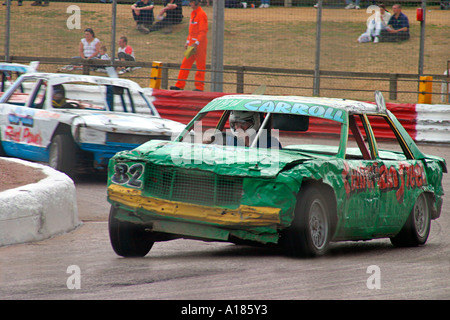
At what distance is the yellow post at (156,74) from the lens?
20984 mm

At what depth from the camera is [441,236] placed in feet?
28.9

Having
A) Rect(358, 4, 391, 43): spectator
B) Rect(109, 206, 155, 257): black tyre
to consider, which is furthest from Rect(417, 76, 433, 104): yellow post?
Rect(109, 206, 155, 257): black tyre

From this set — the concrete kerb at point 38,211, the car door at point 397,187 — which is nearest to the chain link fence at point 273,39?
the car door at point 397,187

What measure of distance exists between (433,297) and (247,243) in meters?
1.55

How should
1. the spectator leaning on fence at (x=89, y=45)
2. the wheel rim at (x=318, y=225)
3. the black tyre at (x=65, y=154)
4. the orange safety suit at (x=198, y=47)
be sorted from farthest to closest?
the spectator leaning on fence at (x=89, y=45), the orange safety suit at (x=198, y=47), the black tyre at (x=65, y=154), the wheel rim at (x=318, y=225)

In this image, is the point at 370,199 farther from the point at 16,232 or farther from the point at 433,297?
the point at 16,232

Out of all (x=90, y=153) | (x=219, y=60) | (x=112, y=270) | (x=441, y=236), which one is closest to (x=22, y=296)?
(x=112, y=270)

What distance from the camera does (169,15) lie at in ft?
63.7

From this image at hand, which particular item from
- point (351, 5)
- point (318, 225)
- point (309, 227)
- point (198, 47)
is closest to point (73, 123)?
point (318, 225)

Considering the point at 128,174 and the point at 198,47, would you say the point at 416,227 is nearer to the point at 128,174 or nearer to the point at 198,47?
the point at 128,174

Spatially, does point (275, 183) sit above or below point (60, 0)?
below

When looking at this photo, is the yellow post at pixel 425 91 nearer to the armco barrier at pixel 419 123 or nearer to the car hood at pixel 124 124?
the armco barrier at pixel 419 123

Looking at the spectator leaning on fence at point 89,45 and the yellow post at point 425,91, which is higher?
the spectator leaning on fence at point 89,45

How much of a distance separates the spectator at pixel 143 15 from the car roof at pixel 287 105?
1210cm
